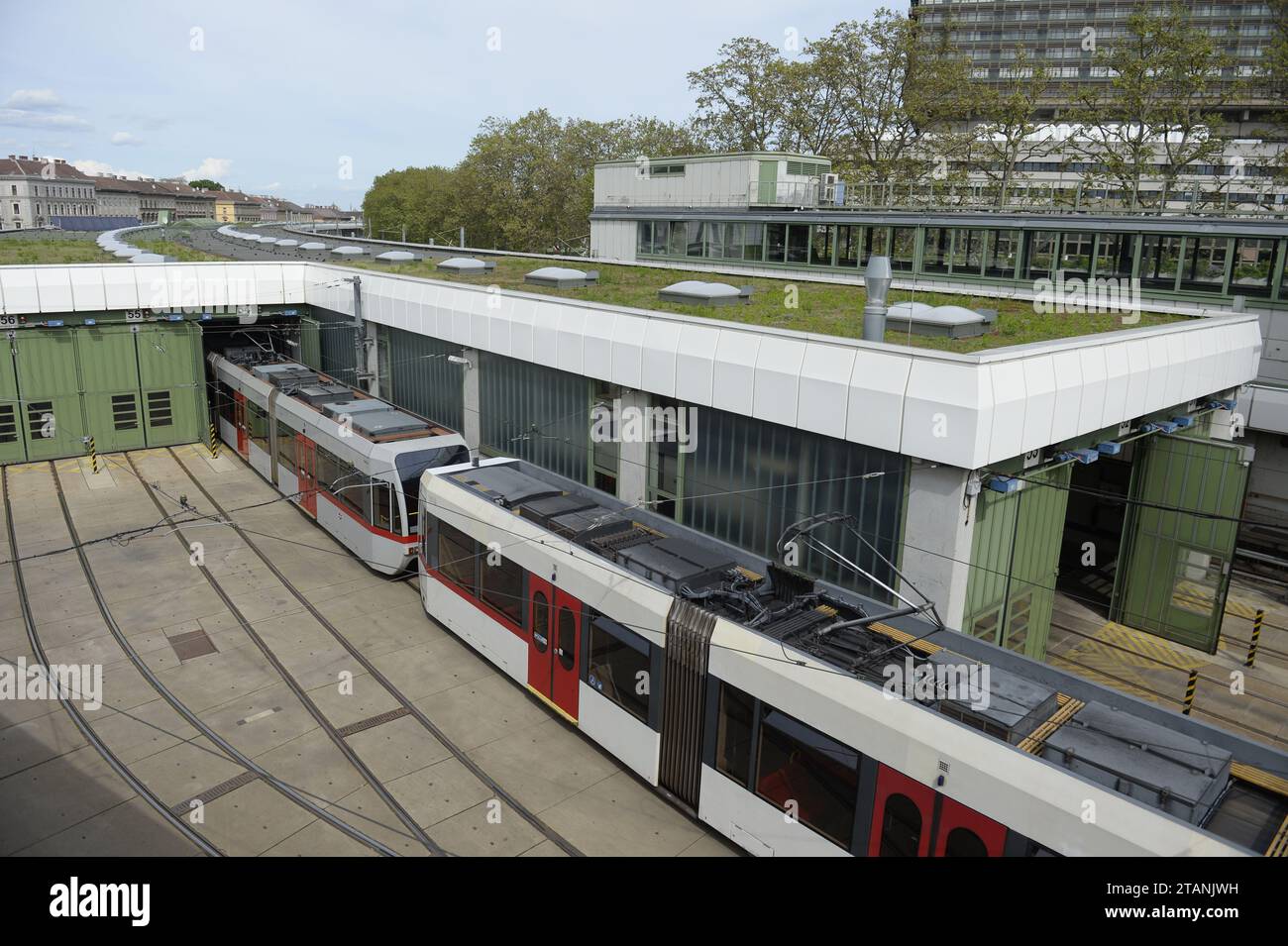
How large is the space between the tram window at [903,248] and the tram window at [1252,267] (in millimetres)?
9920

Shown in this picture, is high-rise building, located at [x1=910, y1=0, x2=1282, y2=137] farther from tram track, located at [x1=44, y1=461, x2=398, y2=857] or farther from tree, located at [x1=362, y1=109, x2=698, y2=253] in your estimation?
tram track, located at [x1=44, y1=461, x2=398, y2=857]

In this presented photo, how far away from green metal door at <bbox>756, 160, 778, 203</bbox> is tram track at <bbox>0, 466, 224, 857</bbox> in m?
28.3

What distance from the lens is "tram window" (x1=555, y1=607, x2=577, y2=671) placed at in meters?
13.7

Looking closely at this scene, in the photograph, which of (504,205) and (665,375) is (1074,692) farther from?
(504,205)

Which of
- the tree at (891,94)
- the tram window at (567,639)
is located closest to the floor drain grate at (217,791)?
the tram window at (567,639)

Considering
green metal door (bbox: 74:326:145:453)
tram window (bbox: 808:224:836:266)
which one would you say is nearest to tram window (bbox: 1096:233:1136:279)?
tram window (bbox: 808:224:836:266)

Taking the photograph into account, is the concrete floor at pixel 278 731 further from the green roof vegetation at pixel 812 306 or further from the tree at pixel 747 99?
the tree at pixel 747 99

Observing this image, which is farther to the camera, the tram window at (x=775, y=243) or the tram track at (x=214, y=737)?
the tram window at (x=775, y=243)

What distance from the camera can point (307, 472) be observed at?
2348 cm

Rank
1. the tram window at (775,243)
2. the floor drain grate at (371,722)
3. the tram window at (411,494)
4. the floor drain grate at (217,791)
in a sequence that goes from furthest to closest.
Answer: the tram window at (775,243)
the tram window at (411,494)
the floor drain grate at (371,722)
the floor drain grate at (217,791)

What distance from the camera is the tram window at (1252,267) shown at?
2341 centimetres

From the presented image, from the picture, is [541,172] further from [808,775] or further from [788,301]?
[808,775]

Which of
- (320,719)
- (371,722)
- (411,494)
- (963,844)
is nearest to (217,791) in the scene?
(320,719)
